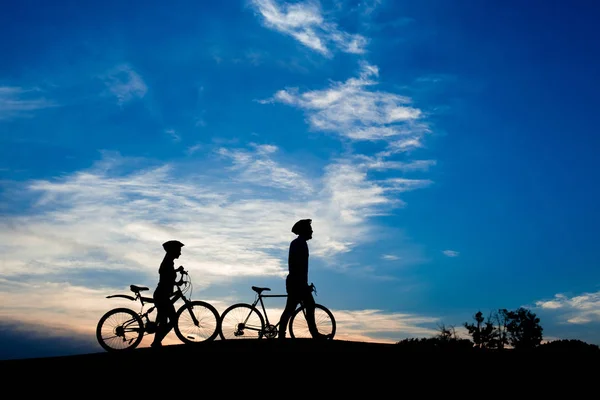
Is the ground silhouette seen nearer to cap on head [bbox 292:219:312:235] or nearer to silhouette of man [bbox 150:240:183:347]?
silhouette of man [bbox 150:240:183:347]

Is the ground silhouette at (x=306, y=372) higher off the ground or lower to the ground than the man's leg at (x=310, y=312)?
lower

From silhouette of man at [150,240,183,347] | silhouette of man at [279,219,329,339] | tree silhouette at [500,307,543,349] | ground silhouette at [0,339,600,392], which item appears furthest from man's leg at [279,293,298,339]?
tree silhouette at [500,307,543,349]

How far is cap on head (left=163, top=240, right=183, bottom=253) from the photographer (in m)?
13.1

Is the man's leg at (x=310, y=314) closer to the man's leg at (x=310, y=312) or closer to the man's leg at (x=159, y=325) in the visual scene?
the man's leg at (x=310, y=312)

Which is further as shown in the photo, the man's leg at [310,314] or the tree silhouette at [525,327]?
the tree silhouette at [525,327]

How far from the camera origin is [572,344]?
2677cm

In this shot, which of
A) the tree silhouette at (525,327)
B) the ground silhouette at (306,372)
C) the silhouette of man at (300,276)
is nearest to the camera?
the ground silhouette at (306,372)

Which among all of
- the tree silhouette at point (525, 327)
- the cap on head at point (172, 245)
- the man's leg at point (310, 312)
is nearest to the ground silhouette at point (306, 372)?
the man's leg at point (310, 312)

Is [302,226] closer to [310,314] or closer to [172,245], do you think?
[310,314]

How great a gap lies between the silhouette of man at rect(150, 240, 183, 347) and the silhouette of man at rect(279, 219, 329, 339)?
2.92 metres

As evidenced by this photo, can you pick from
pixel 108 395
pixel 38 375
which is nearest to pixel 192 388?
pixel 108 395

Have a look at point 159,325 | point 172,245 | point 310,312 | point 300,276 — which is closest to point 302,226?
point 300,276

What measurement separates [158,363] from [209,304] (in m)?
3.78

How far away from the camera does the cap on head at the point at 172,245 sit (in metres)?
13.1
